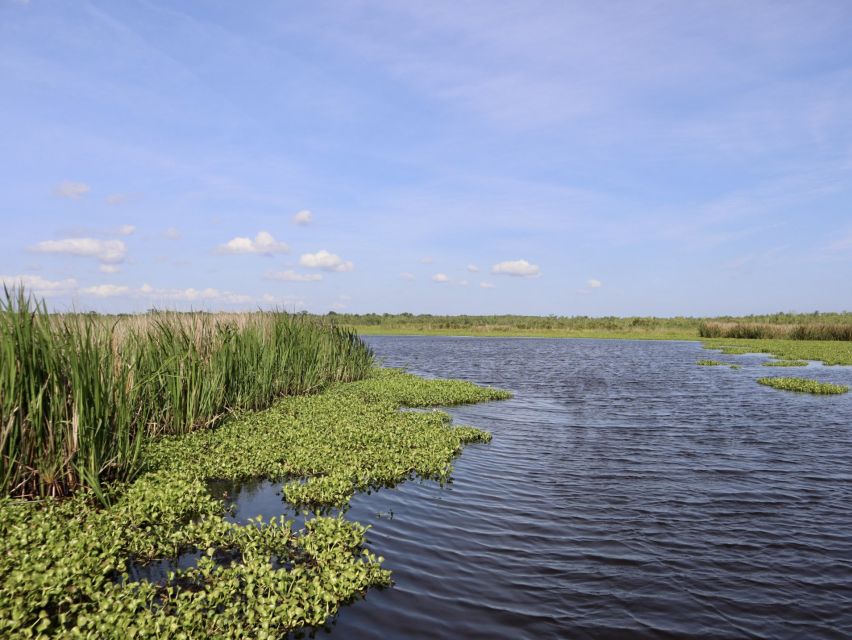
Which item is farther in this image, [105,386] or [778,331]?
[778,331]

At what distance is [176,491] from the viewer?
1019 centimetres

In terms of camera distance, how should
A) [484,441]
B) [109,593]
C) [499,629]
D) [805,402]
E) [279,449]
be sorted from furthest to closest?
[805,402] < [484,441] < [279,449] < [499,629] < [109,593]

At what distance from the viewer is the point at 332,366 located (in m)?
26.7

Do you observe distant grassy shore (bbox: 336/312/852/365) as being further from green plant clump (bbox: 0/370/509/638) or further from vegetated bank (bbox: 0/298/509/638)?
green plant clump (bbox: 0/370/509/638)

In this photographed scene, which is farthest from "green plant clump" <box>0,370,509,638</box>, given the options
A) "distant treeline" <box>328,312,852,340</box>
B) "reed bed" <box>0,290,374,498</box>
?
"distant treeline" <box>328,312,852,340</box>

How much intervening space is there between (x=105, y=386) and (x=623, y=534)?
10028 mm

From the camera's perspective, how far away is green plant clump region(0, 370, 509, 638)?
6.32 m

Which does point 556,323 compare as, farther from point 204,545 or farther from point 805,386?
point 204,545

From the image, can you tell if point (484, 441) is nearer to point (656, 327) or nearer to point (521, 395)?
point (521, 395)

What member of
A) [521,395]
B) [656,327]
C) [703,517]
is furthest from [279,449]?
[656,327]

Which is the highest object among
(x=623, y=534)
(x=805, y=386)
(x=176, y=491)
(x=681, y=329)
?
(x=681, y=329)

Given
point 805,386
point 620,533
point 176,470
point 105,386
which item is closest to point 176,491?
point 176,470

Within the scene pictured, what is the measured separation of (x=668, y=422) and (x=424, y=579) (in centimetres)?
1605

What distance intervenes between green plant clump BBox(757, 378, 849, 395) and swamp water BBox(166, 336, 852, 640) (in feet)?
24.5
